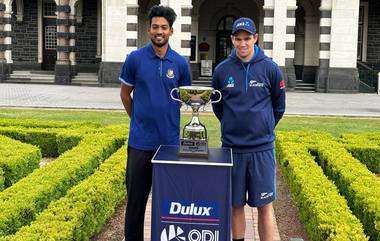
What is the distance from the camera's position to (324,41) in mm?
25750

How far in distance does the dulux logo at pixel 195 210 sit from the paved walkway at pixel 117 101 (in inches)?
495

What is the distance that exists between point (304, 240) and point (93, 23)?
1042 inches

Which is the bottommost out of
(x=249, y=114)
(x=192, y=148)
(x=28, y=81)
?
(x=28, y=81)

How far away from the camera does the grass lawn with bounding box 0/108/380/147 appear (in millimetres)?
13672

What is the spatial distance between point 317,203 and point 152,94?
2.25 meters

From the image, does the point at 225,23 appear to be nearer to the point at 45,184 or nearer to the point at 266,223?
the point at 45,184

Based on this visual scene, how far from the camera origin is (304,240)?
248 inches

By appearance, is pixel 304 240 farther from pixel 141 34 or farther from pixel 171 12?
pixel 141 34

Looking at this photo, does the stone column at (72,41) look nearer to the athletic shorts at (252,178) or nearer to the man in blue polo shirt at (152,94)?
the man in blue polo shirt at (152,94)

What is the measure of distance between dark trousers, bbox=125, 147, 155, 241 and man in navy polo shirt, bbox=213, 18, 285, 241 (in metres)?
0.81

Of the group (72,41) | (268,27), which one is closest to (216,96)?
(268,27)

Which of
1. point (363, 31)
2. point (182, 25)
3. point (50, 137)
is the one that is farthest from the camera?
point (363, 31)

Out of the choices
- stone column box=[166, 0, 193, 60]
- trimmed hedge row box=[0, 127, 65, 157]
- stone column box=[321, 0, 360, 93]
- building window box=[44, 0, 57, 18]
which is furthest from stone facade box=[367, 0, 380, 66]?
trimmed hedge row box=[0, 127, 65, 157]

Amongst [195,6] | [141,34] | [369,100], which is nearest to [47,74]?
[141,34]
